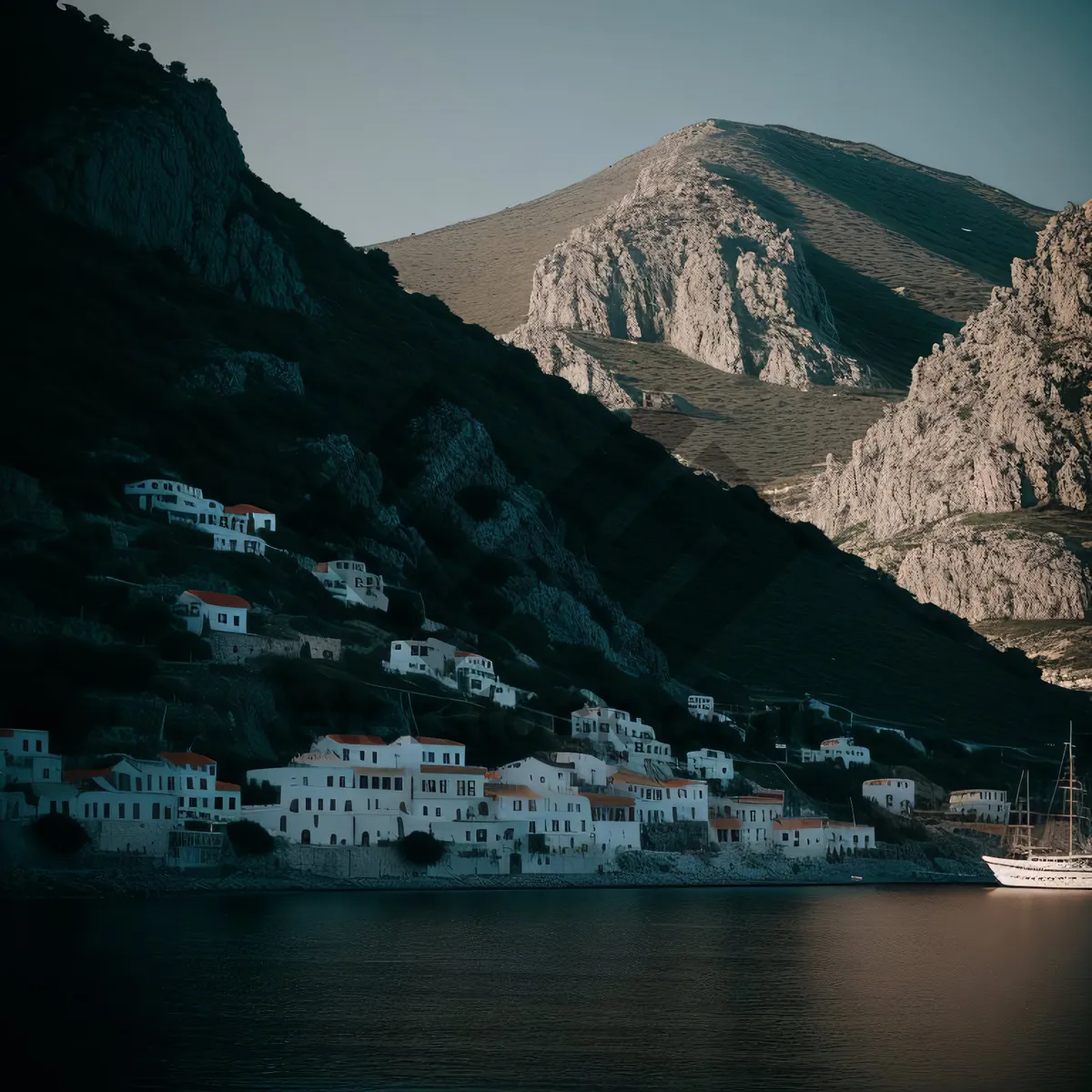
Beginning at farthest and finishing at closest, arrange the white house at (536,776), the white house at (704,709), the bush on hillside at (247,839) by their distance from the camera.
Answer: the white house at (704,709), the white house at (536,776), the bush on hillside at (247,839)

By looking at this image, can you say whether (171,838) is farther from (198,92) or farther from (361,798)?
(198,92)

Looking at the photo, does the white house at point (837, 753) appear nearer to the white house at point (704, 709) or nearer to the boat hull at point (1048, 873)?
the white house at point (704, 709)

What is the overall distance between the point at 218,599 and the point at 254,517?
2297cm

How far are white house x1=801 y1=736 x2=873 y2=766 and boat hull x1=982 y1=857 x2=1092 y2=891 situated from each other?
73.7 ft

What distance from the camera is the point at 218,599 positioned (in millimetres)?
101688

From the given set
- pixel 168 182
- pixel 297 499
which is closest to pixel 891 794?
pixel 297 499

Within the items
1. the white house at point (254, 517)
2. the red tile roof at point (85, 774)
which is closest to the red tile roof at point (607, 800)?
the red tile roof at point (85, 774)

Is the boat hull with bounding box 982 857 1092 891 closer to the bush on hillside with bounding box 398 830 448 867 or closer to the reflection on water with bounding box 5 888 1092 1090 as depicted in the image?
the reflection on water with bounding box 5 888 1092 1090

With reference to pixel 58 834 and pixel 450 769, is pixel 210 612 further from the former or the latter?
pixel 58 834

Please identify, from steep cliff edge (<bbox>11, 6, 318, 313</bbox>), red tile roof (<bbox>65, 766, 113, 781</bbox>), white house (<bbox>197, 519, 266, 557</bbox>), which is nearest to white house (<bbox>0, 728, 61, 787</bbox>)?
red tile roof (<bbox>65, 766, 113, 781</bbox>)

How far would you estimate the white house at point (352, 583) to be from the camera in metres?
120

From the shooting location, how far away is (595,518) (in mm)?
178250

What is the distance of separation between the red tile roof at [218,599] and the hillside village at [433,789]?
14 cm

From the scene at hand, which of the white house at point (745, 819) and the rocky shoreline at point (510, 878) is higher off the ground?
the white house at point (745, 819)
